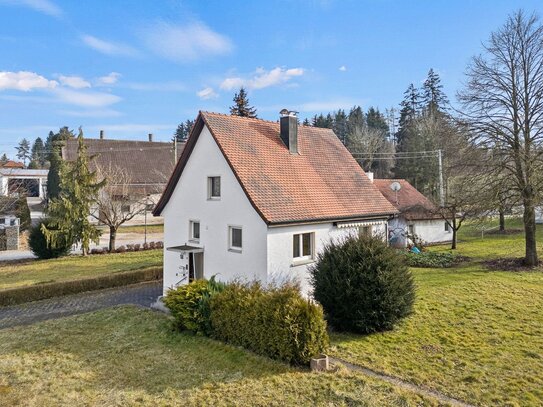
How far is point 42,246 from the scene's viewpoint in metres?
36.8

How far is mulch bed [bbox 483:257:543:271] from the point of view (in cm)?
2627

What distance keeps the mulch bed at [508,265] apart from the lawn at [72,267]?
974 inches

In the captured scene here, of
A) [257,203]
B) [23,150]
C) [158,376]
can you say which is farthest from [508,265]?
[23,150]

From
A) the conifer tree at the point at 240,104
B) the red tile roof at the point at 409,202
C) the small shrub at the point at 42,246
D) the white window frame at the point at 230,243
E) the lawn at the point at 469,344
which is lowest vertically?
the lawn at the point at 469,344

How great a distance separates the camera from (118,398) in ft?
34.8

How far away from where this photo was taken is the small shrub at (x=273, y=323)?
39.6 ft

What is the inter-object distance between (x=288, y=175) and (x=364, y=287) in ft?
27.0

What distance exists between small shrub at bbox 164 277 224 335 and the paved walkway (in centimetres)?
710

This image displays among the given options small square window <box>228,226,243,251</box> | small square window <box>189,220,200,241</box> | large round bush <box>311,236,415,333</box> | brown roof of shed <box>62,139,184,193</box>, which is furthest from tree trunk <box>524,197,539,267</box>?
brown roof of shed <box>62,139,184,193</box>

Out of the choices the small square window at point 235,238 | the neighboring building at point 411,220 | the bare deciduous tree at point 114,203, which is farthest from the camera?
the bare deciduous tree at point 114,203

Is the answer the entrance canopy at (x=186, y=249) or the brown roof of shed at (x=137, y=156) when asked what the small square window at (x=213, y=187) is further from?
the brown roof of shed at (x=137, y=156)

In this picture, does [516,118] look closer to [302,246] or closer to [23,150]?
[302,246]

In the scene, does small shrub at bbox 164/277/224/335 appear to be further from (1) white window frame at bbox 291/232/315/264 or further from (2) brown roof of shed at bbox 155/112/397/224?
(1) white window frame at bbox 291/232/315/264

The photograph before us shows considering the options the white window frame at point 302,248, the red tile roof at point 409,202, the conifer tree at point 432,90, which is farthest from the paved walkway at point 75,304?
the conifer tree at point 432,90
